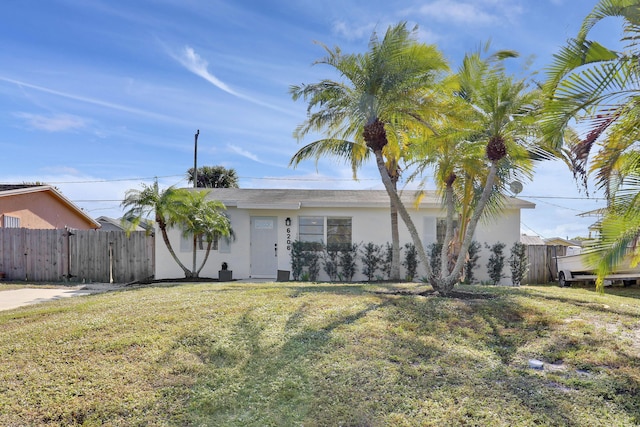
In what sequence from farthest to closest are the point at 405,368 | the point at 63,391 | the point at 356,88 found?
the point at 356,88, the point at 405,368, the point at 63,391

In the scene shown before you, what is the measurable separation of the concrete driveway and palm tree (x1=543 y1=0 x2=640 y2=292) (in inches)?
413

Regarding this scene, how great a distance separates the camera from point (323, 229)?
46.7 feet

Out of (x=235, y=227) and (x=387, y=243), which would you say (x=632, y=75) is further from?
(x=235, y=227)

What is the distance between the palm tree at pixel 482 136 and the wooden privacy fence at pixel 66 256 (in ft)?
35.1

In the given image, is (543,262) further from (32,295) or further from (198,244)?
(32,295)

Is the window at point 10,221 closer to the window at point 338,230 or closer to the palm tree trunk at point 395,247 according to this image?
the window at point 338,230

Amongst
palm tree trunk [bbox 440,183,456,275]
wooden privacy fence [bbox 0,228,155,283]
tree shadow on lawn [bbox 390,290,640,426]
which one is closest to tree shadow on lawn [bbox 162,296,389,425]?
tree shadow on lawn [bbox 390,290,640,426]

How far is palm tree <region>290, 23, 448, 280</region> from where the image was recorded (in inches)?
322

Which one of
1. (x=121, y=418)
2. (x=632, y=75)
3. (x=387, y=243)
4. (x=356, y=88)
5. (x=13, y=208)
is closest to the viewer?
(x=121, y=418)

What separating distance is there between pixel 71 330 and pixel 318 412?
3864 millimetres

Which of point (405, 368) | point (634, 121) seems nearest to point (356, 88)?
point (634, 121)

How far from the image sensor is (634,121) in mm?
5375

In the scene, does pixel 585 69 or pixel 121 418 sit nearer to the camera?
pixel 121 418

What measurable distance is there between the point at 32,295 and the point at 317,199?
342 inches
